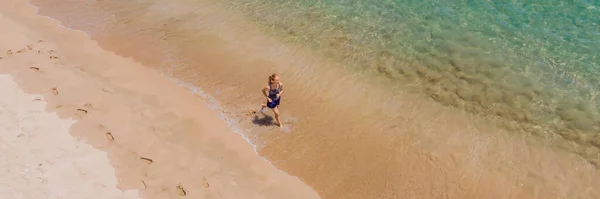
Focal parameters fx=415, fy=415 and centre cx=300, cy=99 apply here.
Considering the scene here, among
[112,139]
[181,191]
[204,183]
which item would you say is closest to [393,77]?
[204,183]

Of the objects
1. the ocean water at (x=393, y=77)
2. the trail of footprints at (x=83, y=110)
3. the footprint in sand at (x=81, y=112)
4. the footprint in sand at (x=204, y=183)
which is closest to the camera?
the trail of footprints at (x=83, y=110)

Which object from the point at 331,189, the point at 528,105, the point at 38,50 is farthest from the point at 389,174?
the point at 38,50

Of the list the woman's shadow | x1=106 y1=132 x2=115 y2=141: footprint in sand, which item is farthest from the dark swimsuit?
x1=106 y1=132 x2=115 y2=141: footprint in sand

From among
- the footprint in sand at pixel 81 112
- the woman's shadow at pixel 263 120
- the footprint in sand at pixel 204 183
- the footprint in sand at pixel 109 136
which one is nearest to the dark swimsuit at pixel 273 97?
the woman's shadow at pixel 263 120

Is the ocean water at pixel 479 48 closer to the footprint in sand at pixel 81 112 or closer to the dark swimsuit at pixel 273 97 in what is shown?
the dark swimsuit at pixel 273 97

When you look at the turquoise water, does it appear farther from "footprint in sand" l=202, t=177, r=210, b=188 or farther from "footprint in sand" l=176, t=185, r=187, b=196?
"footprint in sand" l=176, t=185, r=187, b=196

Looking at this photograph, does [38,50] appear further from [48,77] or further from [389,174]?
[389,174]
